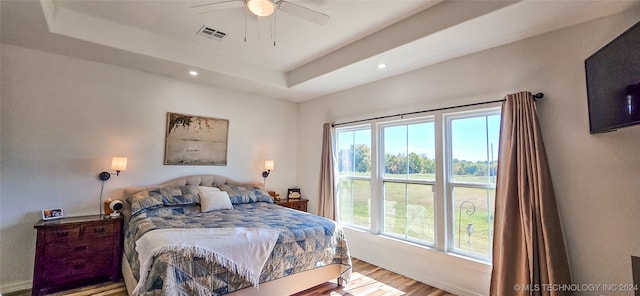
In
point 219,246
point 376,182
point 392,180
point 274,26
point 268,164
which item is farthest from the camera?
point 268,164

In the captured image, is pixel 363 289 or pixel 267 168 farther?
pixel 267 168

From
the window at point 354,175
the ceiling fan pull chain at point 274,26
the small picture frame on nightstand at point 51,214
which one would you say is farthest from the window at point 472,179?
the small picture frame on nightstand at point 51,214

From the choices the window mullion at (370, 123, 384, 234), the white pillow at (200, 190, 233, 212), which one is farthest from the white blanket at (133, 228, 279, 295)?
the window mullion at (370, 123, 384, 234)

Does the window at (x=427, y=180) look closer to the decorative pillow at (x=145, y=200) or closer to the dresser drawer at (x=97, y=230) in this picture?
the decorative pillow at (x=145, y=200)

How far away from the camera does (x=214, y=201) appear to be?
3.32m

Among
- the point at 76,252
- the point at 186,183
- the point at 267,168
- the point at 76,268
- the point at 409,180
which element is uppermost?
the point at 267,168

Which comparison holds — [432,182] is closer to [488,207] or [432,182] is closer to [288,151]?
[488,207]

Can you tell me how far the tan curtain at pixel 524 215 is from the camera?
2111 mm

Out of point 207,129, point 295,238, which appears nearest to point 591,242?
point 295,238

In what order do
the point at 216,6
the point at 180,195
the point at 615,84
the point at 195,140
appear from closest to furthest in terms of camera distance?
the point at 615,84
the point at 216,6
the point at 180,195
the point at 195,140

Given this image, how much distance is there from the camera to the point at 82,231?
2752 mm

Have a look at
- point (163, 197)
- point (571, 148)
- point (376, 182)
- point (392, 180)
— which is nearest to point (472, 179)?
point (571, 148)

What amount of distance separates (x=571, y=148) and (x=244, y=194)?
3531mm

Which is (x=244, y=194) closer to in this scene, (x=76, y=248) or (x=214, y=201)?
(x=214, y=201)
